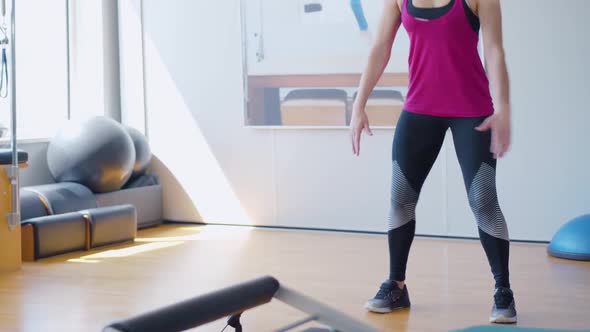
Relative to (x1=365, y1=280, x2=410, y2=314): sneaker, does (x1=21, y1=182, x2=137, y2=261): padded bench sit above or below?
above

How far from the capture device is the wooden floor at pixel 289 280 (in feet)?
10.7

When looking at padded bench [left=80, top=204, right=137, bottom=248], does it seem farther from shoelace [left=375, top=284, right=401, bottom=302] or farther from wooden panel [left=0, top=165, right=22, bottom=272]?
shoelace [left=375, top=284, right=401, bottom=302]

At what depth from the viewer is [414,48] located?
10.2ft

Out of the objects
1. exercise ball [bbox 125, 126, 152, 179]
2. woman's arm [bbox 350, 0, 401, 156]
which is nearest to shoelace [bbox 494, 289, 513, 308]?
woman's arm [bbox 350, 0, 401, 156]

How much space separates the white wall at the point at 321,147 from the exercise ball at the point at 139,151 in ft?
0.71

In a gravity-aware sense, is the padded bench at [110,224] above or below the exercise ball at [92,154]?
below

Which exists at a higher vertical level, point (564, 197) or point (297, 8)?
point (297, 8)

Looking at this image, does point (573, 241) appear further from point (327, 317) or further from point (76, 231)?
point (327, 317)

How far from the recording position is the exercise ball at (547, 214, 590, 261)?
14.1 ft

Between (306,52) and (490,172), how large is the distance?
2585 millimetres

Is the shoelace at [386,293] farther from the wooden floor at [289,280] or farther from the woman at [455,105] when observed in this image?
the woman at [455,105]

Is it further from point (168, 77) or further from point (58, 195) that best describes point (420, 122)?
point (168, 77)

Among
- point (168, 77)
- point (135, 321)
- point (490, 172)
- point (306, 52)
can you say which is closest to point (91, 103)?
point (168, 77)

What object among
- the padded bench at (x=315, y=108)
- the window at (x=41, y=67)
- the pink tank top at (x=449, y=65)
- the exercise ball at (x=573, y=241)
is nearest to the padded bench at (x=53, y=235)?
the window at (x=41, y=67)
